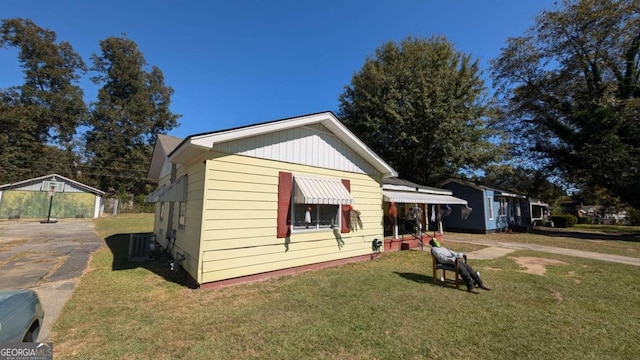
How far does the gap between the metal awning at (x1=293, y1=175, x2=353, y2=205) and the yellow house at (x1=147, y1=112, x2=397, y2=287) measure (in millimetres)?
32

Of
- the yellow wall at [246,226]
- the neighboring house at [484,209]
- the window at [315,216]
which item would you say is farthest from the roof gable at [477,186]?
the yellow wall at [246,226]

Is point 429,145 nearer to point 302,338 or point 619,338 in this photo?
point 619,338

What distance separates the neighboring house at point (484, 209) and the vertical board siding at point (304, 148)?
1465cm

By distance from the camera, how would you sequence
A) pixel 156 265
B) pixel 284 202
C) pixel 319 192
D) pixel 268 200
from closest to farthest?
pixel 268 200 → pixel 284 202 → pixel 319 192 → pixel 156 265

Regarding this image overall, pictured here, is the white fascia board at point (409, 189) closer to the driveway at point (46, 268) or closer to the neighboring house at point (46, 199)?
the driveway at point (46, 268)

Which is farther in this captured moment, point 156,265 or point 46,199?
point 46,199

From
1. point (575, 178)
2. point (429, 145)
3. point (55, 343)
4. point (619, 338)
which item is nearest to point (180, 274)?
point (55, 343)

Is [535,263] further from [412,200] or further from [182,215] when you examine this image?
[182,215]

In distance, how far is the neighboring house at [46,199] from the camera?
26.6 m

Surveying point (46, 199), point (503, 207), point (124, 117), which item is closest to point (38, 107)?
point (124, 117)

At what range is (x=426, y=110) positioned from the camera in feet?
71.3

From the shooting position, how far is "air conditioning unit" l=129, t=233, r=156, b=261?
369 inches

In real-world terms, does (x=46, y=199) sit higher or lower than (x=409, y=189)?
lower

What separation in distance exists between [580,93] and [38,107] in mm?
63292
